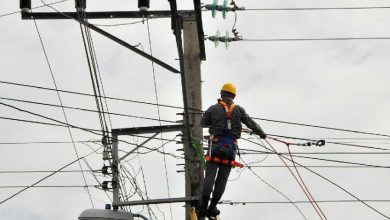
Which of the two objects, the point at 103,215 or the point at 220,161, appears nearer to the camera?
the point at 220,161

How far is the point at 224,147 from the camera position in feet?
33.9

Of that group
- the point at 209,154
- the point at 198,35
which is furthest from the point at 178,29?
the point at 198,35

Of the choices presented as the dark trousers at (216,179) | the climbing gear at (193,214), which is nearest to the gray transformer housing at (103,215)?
the climbing gear at (193,214)

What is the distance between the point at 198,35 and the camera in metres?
12.2

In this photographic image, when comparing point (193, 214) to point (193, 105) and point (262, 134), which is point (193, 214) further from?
point (193, 105)

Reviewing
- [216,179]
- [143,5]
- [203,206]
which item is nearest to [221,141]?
[216,179]

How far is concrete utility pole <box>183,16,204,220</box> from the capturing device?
1179 centimetres

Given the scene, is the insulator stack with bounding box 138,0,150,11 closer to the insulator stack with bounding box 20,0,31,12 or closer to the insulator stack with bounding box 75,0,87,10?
the insulator stack with bounding box 75,0,87,10

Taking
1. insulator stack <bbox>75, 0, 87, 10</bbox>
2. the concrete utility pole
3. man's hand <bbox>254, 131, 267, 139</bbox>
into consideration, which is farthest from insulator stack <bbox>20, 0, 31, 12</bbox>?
man's hand <bbox>254, 131, 267, 139</bbox>

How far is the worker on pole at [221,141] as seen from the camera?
10.4 m

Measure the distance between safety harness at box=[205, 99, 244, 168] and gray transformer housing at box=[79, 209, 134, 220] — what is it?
5.34 ft

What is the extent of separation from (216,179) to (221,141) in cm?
54

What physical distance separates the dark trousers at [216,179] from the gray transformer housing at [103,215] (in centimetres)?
137

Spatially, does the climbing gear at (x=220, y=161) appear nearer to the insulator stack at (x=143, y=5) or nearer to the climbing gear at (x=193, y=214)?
the climbing gear at (x=193, y=214)
